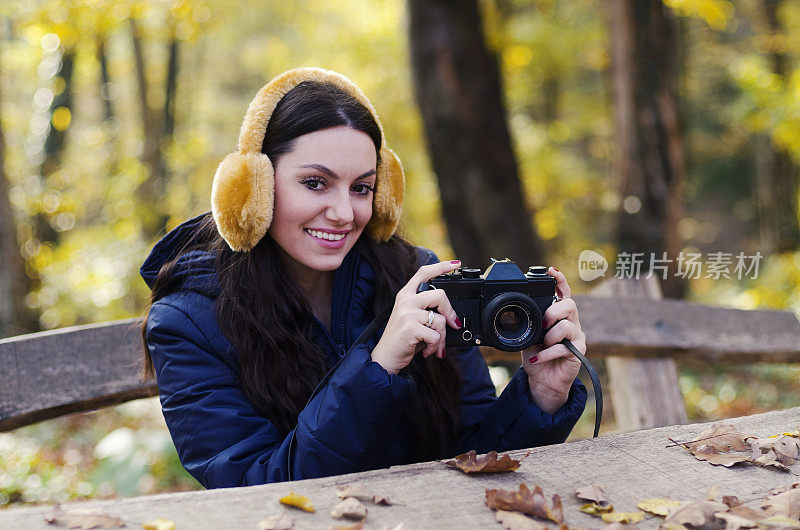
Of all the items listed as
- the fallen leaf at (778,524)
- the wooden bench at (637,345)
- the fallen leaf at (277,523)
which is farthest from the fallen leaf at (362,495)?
the wooden bench at (637,345)

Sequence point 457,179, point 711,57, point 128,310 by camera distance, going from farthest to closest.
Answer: point 711,57 → point 128,310 → point 457,179

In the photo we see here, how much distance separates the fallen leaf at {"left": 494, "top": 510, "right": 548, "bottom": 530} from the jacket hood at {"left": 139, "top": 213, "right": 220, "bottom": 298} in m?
1.15

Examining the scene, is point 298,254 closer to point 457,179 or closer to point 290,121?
point 290,121

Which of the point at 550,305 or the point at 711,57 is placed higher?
the point at 711,57

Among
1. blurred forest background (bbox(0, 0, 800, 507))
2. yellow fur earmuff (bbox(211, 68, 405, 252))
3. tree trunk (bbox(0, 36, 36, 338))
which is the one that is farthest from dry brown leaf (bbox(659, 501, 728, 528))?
tree trunk (bbox(0, 36, 36, 338))

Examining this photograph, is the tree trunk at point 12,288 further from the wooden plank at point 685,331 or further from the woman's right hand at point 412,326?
the woman's right hand at point 412,326

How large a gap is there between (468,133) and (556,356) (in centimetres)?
374

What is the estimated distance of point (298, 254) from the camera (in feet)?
6.96

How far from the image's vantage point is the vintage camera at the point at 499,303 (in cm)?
188

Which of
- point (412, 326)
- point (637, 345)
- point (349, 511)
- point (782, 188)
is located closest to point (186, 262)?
point (412, 326)

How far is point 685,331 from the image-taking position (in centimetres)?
316

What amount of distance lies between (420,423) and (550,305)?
611 mm

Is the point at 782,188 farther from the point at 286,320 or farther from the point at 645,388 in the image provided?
the point at 286,320

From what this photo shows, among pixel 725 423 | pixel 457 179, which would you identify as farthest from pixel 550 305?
pixel 457 179
